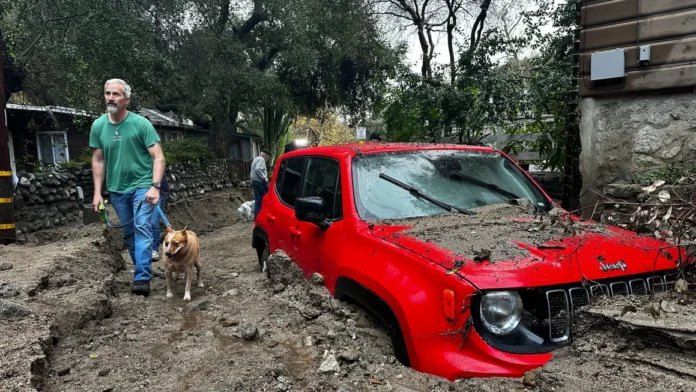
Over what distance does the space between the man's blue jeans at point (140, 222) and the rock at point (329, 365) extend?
262 centimetres

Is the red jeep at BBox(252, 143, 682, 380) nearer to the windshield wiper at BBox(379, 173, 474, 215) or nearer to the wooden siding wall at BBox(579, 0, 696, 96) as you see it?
the windshield wiper at BBox(379, 173, 474, 215)

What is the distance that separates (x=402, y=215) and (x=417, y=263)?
81 centimetres

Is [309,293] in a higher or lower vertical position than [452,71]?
lower

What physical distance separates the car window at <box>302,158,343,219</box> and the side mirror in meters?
0.08

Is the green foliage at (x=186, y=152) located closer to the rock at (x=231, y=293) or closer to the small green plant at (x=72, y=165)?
the small green plant at (x=72, y=165)

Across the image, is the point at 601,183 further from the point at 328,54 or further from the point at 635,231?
the point at 328,54

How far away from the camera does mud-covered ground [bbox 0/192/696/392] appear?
2.07 metres

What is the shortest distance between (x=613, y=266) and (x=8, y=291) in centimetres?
416

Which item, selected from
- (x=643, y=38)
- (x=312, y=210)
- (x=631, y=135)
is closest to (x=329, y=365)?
(x=312, y=210)

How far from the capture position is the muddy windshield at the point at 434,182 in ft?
11.0

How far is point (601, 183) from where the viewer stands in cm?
620

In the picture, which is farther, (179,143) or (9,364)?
(179,143)

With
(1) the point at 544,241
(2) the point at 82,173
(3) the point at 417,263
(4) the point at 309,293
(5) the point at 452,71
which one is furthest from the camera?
(5) the point at 452,71

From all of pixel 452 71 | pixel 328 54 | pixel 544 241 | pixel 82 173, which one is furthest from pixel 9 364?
pixel 328 54
